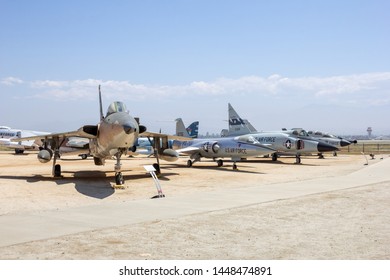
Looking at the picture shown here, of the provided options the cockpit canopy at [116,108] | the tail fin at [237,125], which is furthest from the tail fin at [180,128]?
the cockpit canopy at [116,108]

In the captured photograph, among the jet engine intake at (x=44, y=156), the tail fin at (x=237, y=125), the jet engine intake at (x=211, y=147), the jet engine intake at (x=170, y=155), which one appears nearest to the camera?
the jet engine intake at (x=44, y=156)

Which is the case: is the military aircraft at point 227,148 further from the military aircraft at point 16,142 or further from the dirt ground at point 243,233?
the military aircraft at point 16,142

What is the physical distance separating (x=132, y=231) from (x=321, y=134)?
114 feet

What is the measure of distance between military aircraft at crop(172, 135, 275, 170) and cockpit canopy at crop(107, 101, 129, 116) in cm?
1126

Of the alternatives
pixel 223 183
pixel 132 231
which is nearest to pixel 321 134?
pixel 223 183

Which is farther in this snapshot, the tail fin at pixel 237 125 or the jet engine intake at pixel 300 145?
the tail fin at pixel 237 125

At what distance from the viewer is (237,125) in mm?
40312

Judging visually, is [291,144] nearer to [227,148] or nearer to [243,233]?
[227,148]

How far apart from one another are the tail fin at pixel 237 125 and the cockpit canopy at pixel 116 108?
892 inches

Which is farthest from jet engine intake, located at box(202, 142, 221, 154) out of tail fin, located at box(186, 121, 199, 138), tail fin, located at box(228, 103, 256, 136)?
tail fin, located at box(186, 121, 199, 138)

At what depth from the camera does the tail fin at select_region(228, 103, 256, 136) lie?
3984 centimetres

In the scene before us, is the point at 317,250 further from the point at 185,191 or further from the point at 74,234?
the point at 185,191

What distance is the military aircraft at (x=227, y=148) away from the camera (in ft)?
90.5
